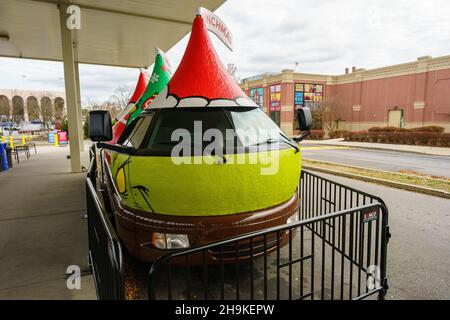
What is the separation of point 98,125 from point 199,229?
1670 mm

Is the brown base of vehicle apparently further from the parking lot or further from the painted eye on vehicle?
the parking lot

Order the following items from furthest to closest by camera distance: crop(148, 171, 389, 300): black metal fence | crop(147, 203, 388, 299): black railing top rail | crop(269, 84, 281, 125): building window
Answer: crop(269, 84, 281, 125): building window < crop(148, 171, 389, 300): black metal fence < crop(147, 203, 388, 299): black railing top rail

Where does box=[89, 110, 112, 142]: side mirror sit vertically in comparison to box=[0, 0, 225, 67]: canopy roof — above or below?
below

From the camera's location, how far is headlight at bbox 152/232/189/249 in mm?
2973

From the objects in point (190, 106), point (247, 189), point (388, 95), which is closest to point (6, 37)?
point (190, 106)

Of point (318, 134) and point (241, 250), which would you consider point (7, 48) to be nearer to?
point (241, 250)

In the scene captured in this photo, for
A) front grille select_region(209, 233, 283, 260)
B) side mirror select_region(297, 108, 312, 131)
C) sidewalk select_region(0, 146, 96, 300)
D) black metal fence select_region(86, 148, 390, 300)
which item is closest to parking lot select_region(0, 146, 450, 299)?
sidewalk select_region(0, 146, 96, 300)

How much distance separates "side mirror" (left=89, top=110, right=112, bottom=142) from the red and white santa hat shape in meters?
0.61

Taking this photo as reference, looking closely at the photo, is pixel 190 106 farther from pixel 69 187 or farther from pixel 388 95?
pixel 388 95

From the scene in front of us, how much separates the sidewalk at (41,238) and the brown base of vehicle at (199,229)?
703mm

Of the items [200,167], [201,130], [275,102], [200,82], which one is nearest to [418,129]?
[275,102]

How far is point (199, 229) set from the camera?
9.69 ft

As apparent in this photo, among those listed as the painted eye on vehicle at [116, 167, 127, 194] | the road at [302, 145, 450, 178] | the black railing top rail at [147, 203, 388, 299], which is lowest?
the road at [302, 145, 450, 178]

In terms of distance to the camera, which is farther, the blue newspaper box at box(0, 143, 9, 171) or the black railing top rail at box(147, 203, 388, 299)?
the blue newspaper box at box(0, 143, 9, 171)
